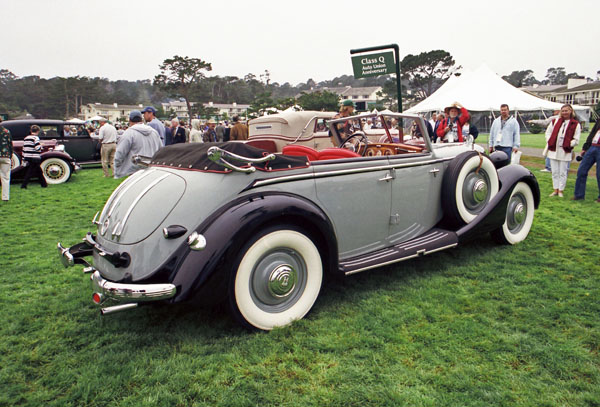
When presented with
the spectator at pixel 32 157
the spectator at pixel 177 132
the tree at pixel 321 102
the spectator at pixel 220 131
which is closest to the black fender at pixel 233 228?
the spectator at pixel 32 157

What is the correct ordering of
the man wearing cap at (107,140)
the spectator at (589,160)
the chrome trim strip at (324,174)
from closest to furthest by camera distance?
the chrome trim strip at (324,174) < the spectator at (589,160) < the man wearing cap at (107,140)

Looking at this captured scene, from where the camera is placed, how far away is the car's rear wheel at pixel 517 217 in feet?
14.1

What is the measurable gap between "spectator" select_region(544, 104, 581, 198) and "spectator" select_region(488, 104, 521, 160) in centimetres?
66

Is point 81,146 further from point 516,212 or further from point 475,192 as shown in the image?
point 516,212

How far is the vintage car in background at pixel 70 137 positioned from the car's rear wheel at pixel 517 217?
12632 mm

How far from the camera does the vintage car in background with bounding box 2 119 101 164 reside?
1148cm

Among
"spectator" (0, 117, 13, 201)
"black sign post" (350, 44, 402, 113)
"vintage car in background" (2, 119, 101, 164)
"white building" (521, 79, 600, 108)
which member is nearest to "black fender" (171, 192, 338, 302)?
"black sign post" (350, 44, 402, 113)

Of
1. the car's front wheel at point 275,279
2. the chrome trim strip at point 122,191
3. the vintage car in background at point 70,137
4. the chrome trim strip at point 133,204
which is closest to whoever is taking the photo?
the car's front wheel at point 275,279

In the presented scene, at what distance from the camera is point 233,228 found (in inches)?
93.4

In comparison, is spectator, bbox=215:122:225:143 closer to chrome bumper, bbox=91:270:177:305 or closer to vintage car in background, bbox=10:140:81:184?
vintage car in background, bbox=10:140:81:184

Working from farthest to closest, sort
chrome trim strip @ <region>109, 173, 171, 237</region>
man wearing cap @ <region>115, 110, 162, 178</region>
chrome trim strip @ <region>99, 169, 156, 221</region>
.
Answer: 1. man wearing cap @ <region>115, 110, 162, 178</region>
2. chrome trim strip @ <region>99, 169, 156, 221</region>
3. chrome trim strip @ <region>109, 173, 171, 237</region>

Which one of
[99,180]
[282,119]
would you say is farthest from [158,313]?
[99,180]

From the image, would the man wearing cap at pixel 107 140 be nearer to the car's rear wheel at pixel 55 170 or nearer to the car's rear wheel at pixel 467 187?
the car's rear wheel at pixel 55 170

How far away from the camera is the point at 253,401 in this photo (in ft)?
6.56
